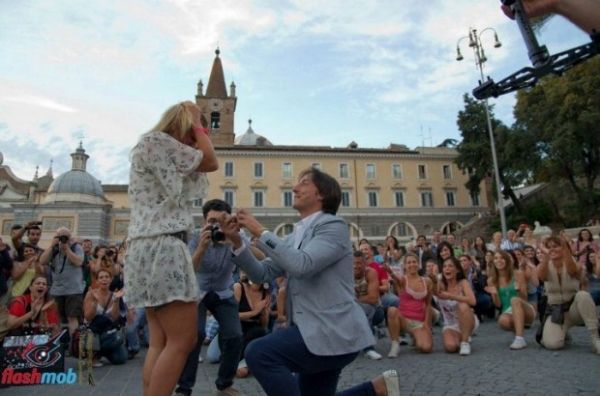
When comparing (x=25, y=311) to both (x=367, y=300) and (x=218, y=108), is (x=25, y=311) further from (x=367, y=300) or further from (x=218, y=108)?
(x=218, y=108)

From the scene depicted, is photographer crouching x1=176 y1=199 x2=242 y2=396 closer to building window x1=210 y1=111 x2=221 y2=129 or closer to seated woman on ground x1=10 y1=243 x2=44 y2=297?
seated woman on ground x1=10 y1=243 x2=44 y2=297

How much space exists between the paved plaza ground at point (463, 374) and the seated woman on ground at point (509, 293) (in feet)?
1.91

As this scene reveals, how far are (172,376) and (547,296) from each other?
623 cm

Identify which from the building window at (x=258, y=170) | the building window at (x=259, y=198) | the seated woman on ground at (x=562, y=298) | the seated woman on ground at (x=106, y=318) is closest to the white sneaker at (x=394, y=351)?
the seated woman on ground at (x=562, y=298)

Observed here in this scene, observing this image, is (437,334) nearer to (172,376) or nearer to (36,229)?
(172,376)

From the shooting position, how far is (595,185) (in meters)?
39.8

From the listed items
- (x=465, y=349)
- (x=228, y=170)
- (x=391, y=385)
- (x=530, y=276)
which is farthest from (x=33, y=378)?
(x=228, y=170)

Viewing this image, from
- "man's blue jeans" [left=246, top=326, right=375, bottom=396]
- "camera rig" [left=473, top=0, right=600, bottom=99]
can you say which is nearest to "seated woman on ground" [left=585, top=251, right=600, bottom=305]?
"camera rig" [left=473, top=0, right=600, bottom=99]

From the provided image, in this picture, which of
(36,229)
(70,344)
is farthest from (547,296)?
(36,229)

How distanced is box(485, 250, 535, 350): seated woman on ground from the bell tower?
52.3 m

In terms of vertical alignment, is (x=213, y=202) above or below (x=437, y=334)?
above

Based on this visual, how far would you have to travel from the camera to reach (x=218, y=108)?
60.5 meters

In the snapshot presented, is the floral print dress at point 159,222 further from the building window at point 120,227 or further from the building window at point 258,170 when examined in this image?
the building window at point 120,227

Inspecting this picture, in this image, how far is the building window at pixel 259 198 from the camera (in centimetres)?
5035
